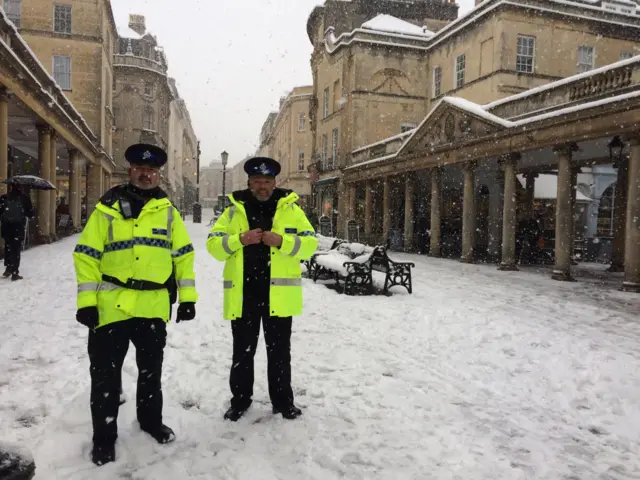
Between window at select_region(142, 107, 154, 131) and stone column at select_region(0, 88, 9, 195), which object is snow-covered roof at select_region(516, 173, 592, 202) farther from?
window at select_region(142, 107, 154, 131)

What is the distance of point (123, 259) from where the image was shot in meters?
3.02

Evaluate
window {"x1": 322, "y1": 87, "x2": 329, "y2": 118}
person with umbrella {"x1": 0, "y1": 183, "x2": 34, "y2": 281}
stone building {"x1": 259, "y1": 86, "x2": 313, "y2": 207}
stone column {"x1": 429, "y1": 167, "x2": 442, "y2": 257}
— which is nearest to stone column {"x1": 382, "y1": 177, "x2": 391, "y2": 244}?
stone column {"x1": 429, "y1": 167, "x2": 442, "y2": 257}

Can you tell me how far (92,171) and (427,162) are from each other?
2173 centimetres

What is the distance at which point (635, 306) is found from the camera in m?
9.33

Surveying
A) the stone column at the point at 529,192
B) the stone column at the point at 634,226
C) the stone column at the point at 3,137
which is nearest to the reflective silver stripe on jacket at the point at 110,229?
the stone column at the point at 634,226

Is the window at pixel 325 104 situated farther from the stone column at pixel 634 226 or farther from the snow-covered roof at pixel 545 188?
the stone column at pixel 634 226

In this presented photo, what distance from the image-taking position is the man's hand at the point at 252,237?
3393mm

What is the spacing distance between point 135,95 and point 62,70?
17741mm

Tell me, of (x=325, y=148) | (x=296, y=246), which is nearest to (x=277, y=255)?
(x=296, y=246)

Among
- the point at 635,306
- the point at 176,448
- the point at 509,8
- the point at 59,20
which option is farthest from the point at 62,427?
the point at 59,20

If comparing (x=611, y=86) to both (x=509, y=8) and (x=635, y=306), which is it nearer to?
(x=635, y=306)

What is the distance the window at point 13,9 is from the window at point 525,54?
29.1m

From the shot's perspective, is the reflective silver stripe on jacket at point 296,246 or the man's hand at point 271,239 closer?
the man's hand at point 271,239

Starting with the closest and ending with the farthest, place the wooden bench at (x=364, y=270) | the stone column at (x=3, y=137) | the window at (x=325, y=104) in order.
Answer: the wooden bench at (x=364, y=270) < the stone column at (x=3, y=137) < the window at (x=325, y=104)
